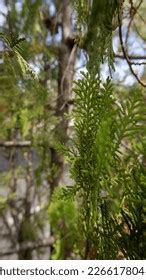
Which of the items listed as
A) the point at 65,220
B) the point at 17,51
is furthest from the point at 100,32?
the point at 65,220

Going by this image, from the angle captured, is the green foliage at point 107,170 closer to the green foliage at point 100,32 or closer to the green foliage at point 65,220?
the green foliage at point 100,32

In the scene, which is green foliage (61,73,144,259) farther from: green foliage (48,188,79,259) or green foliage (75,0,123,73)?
green foliage (48,188,79,259)

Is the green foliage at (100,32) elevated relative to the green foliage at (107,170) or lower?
elevated

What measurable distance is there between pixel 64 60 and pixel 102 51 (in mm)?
1286

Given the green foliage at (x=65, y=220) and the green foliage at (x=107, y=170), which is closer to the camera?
the green foliage at (x=107, y=170)

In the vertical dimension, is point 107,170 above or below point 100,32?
below

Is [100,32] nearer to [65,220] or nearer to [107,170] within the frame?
[107,170]

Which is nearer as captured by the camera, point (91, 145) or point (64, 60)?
point (91, 145)

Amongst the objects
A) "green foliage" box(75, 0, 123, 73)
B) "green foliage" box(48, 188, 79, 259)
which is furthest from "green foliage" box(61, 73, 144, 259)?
"green foliage" box(48, 188, 79, 259)

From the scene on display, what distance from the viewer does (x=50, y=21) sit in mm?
1797

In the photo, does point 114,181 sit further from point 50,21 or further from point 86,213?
point 50,21

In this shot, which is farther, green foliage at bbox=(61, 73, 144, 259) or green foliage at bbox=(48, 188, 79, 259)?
green foliage at bbox=(48, 188, 79, 259)

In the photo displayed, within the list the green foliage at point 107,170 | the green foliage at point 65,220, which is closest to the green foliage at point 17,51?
the green foliage at point 107,170

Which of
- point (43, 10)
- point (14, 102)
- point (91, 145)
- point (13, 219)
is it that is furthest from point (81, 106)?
point (13, 219)
